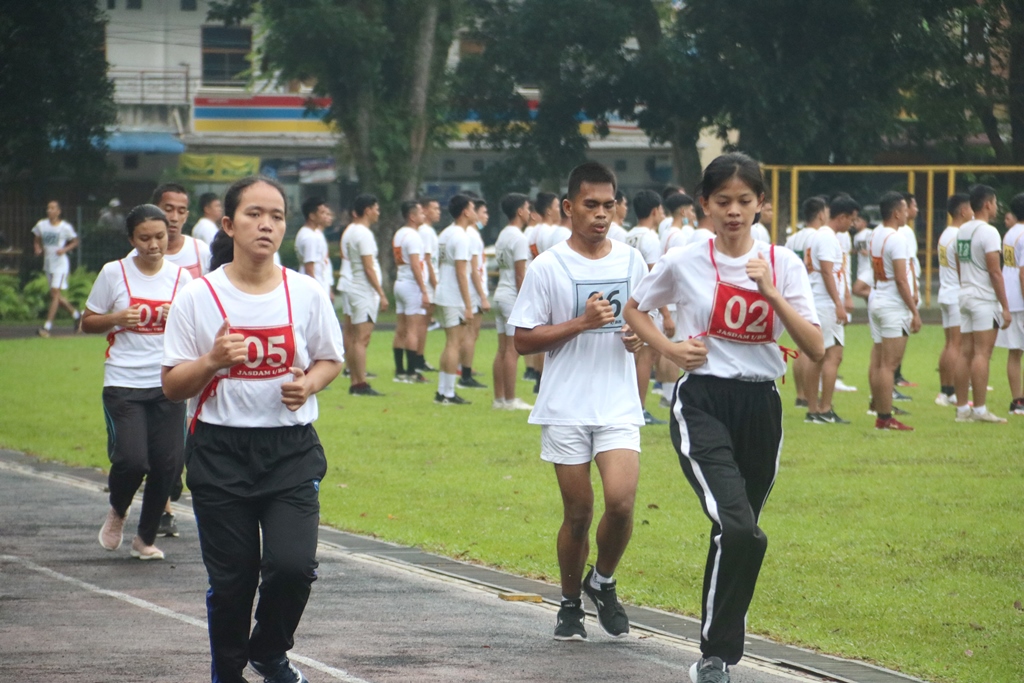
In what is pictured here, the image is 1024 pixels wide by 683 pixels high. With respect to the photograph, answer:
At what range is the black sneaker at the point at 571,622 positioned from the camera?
6574 millimetres

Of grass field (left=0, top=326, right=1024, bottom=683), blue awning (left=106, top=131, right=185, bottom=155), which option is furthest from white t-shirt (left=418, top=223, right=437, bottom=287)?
blue awning (left=106, top=131, right=185, bottom=155)

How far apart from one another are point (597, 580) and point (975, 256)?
9.07 meters

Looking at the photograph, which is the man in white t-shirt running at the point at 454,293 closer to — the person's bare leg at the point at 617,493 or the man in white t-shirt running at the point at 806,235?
the man in white t-shirt running at the point at 806,235

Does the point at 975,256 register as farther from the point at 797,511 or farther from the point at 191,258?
the point at 191,258

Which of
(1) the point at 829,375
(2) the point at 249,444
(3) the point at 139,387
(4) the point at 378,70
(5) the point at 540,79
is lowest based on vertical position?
(1) the point at 829,375

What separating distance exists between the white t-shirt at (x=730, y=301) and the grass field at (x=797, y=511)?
1490 millimetres

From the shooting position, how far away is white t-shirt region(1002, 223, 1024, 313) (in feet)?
46.9

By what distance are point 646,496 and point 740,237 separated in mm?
5015

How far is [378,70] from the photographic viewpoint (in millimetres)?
32719

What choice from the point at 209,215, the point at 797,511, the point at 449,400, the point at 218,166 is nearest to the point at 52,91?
the point at 218,166

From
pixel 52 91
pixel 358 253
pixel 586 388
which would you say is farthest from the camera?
pixel 52 91

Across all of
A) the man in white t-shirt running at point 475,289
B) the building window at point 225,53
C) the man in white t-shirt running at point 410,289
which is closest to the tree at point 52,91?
the building window at point 225,53

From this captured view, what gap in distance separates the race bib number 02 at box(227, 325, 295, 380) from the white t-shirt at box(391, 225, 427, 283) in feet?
40.0

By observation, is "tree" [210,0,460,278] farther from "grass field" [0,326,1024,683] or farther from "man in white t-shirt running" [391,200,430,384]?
"grass field" [0,326,1024,683]
